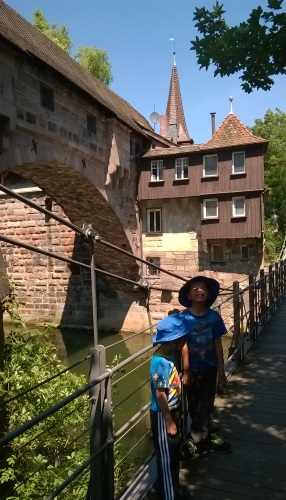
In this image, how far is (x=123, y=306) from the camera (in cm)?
1888

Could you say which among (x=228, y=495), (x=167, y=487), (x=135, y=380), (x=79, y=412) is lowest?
(x=135, y=380)

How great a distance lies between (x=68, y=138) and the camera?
1229cm

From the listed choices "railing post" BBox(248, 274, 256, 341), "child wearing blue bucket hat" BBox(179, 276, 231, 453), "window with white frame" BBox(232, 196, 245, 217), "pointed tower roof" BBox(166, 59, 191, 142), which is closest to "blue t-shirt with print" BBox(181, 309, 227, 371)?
"child wearing blue bucket hat" BBox(179, 276, 231, 453)

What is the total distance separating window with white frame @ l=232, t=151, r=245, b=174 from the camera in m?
16.9

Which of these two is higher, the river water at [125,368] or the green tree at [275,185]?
the green tree at [275,185]

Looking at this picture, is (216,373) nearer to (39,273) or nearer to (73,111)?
(73,111)

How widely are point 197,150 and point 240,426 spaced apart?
582 inches

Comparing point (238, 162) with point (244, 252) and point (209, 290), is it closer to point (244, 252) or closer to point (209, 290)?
point (244, 252)

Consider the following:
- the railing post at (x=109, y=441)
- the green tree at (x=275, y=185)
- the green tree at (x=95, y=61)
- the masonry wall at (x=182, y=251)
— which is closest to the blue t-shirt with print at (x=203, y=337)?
the railing post at (x=109, y=441)

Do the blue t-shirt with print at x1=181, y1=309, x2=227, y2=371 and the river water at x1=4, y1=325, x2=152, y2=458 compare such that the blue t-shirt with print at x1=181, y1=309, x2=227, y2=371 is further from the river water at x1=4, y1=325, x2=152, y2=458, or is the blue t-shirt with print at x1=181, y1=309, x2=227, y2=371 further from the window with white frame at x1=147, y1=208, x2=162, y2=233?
the window with white frame at x1=147, y1=208, x2=162, y2=233

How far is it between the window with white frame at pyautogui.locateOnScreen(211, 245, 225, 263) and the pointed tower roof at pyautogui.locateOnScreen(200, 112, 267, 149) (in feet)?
12.9

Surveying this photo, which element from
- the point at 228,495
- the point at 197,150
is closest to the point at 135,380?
the point at 197,150

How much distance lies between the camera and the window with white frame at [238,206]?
668 inches

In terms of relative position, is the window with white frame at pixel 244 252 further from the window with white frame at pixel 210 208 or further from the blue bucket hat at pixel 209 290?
the blue bucket hat at pixel 209 290
